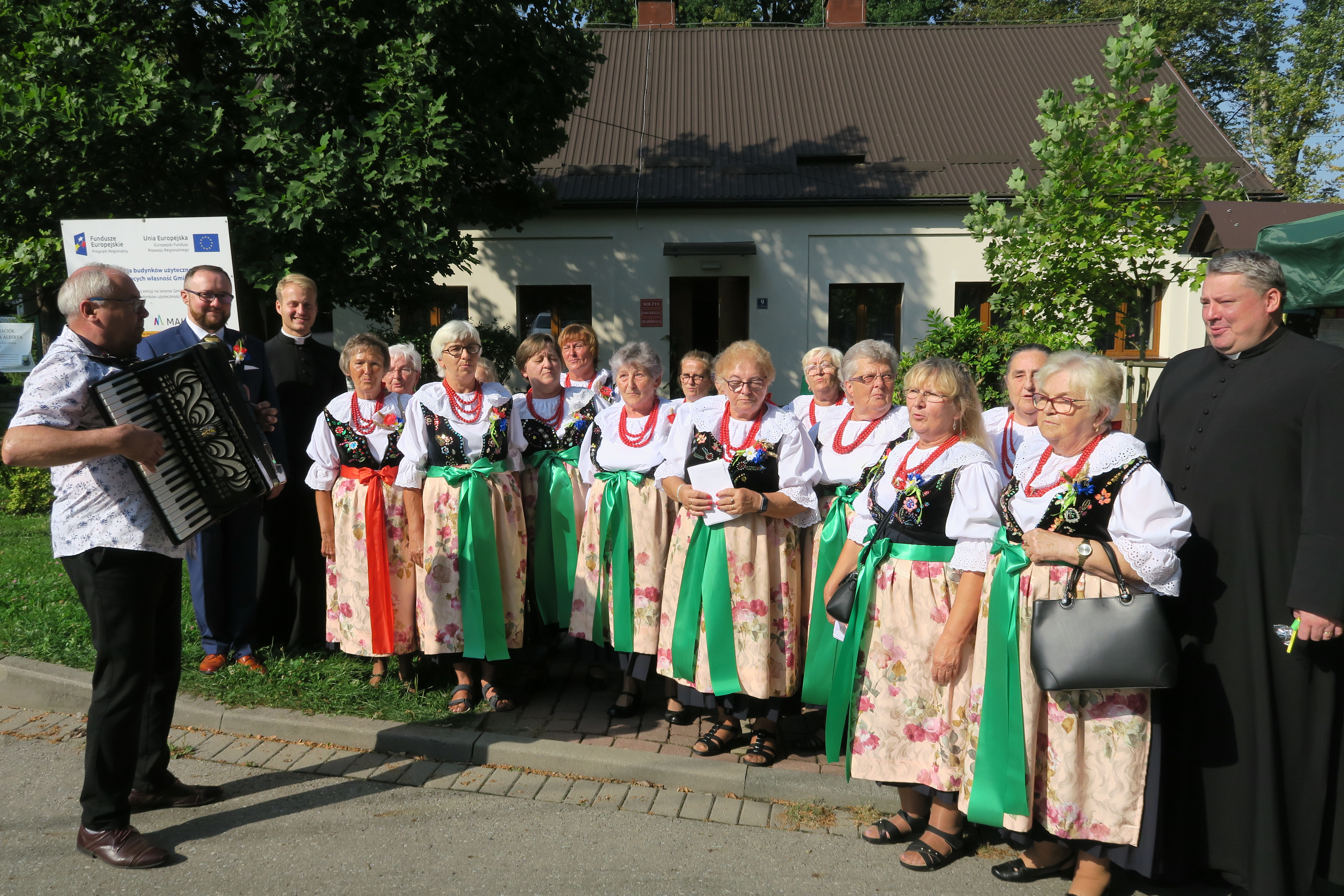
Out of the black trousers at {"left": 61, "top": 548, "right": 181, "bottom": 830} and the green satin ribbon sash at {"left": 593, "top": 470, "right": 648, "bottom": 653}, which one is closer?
the black trousers at {"left": 61, "top": 548, "right": 181, "bottom": 830}

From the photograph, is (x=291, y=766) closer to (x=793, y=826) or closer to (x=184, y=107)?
(x=793, y=826)

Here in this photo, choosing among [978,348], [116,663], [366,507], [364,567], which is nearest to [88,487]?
[116,663]

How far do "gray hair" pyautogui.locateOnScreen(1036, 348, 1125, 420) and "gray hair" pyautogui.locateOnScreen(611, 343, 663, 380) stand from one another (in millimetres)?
2073

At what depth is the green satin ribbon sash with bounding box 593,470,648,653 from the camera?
4.73 metres

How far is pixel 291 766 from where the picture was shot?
4.24m

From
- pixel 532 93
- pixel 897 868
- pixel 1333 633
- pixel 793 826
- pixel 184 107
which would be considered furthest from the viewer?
pixel 532 93

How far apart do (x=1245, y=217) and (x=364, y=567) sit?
262 inches

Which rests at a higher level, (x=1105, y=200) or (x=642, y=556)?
(x=1105, y=200)

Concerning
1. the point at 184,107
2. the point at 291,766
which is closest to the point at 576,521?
the point at 291,766

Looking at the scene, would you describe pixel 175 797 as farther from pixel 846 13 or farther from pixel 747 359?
pixel 846 13

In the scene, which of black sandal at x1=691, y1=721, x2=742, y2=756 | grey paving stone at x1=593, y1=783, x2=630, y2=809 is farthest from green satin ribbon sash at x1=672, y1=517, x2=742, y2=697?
grey paving stone at x1=593, y1=783, x2=630, y2=809

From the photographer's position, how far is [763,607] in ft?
13.7

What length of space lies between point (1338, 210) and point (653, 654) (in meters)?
5.07

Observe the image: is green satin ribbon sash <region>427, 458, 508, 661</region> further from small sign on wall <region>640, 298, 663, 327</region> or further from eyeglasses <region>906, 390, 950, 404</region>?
small sign on wall <region>640, 298, 663, 327</region>
